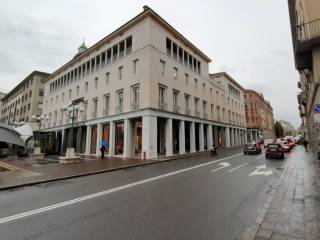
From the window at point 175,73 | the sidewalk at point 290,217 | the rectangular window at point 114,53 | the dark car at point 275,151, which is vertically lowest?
the sidewalk at point 290,217

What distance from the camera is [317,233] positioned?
370 centimetres

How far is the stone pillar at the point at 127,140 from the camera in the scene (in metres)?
23.2

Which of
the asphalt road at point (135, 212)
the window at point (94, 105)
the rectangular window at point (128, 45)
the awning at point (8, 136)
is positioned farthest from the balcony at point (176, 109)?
the awning at point (8, 136)

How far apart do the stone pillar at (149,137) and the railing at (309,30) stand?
14529 millimetres

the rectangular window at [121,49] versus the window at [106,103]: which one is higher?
the rectangular window at [121,49]

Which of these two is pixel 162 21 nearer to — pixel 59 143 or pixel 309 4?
pixel 309 4

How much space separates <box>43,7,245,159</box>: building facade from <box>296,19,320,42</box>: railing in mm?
14315

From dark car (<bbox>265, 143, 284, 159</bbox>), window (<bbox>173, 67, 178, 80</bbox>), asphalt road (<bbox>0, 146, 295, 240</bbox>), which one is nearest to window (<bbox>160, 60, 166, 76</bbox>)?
window (<bbox>173, 67, 178, 80</bbox>)

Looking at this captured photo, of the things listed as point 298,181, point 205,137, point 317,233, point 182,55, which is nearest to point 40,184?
point 317,233

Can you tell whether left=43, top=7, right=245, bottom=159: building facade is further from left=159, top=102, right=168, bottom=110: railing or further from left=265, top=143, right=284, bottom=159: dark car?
left=265, top=143, right=284, bottom=159: dark car

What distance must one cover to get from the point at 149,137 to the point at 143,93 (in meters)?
Answer: 5.10

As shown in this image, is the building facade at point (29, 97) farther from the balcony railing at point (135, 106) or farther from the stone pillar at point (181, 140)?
the stone pillar at point (181, 140)

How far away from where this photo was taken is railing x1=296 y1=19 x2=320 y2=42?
35.6 ft

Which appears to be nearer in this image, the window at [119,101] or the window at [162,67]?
the window at [162,67]
